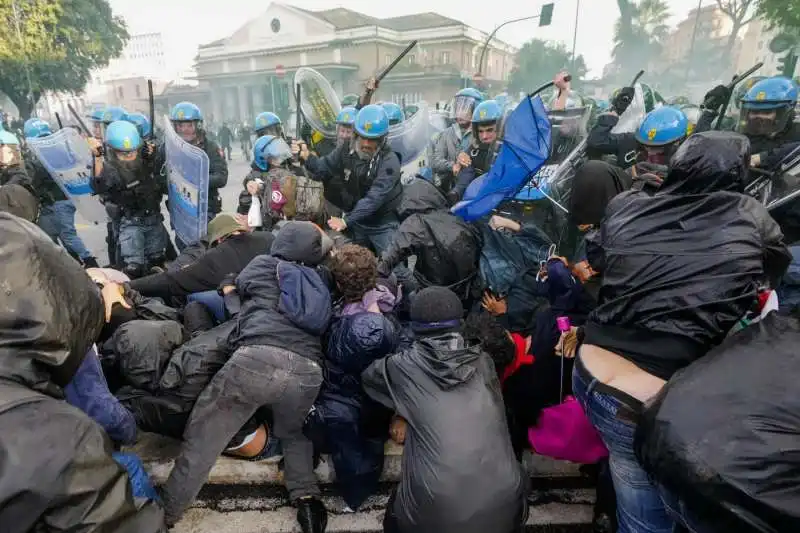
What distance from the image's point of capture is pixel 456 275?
127 inches

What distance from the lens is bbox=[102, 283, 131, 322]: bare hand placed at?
226 centimetres

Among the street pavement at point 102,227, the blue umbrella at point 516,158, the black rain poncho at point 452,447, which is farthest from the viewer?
the street pavement at point 102,227

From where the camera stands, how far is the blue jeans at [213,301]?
3105 millimetres

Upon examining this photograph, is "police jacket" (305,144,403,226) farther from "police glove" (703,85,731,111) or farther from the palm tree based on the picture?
the palm tree

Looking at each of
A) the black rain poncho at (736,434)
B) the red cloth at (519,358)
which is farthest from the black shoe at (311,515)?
the black rain poncho at (736,434)

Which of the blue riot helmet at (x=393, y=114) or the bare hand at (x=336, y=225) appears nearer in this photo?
the bare hand at (x=336, y=225)

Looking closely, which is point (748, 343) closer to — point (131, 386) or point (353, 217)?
point (131, 386)

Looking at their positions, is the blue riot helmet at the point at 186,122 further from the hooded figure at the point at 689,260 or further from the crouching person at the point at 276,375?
the hooded figure at the point at 689,260

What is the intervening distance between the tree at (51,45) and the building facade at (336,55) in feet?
44.8

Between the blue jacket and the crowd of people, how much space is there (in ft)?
0.04

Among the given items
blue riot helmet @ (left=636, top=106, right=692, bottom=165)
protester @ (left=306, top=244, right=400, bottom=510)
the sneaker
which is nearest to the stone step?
the sneaker

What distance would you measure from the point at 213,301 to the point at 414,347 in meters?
1.73

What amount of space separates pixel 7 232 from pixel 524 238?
2.76 metres

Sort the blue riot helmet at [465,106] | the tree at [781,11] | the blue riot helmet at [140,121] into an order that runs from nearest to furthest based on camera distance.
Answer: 1. the blue riot helmet at [465,106]
2. the blue riot helmet at [140,121]
3. the tree at [781,11]
